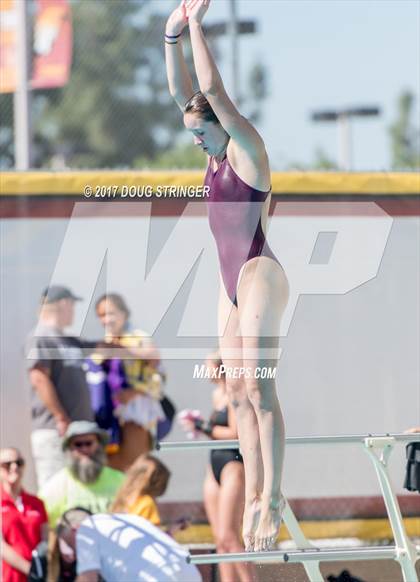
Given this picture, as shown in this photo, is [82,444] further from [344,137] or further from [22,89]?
[344,137]

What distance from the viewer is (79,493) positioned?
6027 mm

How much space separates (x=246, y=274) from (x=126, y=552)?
176 centimetres

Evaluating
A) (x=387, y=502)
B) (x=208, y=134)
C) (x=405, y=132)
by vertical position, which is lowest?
(x=387, y=502)

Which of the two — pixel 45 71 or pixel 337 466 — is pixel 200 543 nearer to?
pixel 337 466

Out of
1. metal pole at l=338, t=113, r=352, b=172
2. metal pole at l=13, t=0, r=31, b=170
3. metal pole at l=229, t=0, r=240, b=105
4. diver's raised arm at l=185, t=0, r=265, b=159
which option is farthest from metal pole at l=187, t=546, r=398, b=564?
metal pole at l=338, t=113, r=352, b=172

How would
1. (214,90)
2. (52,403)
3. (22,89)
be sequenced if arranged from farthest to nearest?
(22,89)
(52,403)
(214,90)

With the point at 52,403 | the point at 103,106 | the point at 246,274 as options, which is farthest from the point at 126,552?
the point at 103,106

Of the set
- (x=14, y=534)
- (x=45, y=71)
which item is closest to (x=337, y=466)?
(x=14, y=534)

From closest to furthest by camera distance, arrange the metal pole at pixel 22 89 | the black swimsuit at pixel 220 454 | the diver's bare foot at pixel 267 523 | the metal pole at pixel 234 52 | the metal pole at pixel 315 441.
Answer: the diver's bare foot at pixel 267 523 → the metal pole at pixel 315 441 → the black swimsuit at pixel 220 454 → the metal pole at pixel 234 52 → the metal pole at pixel 22 89

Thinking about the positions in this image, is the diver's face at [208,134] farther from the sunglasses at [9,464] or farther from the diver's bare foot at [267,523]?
the sunglasses at [9,464]

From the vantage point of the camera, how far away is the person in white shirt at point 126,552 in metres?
5.50

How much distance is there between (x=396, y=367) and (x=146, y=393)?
109 centimetres

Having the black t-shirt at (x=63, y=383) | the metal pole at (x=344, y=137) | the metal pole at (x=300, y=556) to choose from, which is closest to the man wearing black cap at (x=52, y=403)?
the black t-shirt at (x=63, y=383)

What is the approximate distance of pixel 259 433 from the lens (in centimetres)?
429
